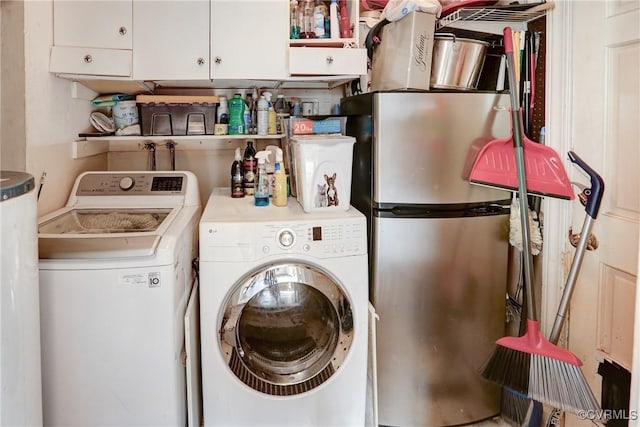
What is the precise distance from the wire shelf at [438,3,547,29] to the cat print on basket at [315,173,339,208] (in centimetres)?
90

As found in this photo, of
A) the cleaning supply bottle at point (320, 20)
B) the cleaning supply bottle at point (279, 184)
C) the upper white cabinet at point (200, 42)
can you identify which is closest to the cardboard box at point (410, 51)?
the upper white cabinet at point (200, 42)

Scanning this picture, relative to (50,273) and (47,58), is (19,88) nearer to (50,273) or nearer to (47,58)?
(47,58)

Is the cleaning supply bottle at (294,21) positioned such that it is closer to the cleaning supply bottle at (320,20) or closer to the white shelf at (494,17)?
the cleaning supply bottle at (320,20)

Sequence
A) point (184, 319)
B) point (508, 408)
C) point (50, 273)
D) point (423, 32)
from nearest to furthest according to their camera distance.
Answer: point (50, 273) → point (184, 319) → point (423, 32) → point (508, 408)

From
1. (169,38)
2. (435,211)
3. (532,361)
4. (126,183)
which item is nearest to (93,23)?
(169,38)

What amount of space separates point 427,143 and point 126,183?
4.66ft

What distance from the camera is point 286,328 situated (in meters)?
1.88

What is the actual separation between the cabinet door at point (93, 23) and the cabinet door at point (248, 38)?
40 cm

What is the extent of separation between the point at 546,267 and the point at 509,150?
22.3 inches

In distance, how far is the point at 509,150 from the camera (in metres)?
1.79

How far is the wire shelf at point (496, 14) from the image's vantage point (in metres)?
1.89

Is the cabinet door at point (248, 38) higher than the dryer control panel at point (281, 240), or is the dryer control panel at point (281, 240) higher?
the cabinet door at point (248, 38)

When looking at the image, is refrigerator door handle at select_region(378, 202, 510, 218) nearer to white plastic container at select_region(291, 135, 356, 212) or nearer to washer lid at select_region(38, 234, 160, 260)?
white plastic container at select_region(291, 135, 356, 212)

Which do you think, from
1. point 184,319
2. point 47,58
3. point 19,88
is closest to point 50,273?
point 184,319
